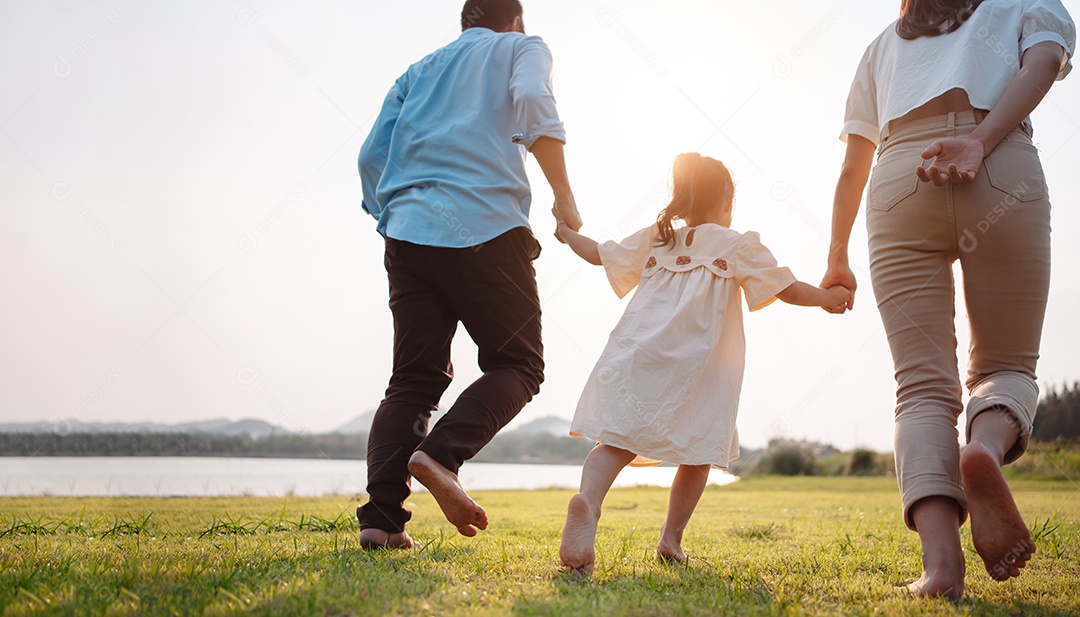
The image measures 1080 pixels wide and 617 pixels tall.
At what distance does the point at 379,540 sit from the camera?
2816mm

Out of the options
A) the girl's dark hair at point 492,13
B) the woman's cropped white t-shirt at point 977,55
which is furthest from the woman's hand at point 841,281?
the girl's dark hair at point 492,13

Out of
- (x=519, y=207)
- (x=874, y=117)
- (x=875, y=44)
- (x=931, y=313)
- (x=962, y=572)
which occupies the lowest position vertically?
(x=962, y=572)

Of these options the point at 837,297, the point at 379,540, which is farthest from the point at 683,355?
the point at 379,540

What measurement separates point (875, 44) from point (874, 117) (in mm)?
267

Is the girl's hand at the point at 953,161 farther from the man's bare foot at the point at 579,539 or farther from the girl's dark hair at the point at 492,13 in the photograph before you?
the girl's dark hair at the point at 492,13

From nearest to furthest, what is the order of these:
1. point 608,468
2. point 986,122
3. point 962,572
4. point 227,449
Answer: point 962,572 < point 986,122 < point 608,468 < point 227,449

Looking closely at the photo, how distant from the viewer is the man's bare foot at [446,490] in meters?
2.59

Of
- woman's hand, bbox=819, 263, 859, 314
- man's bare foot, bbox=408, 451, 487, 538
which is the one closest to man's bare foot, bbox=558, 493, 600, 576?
man's bare foot, bbox=408, 451, 487, 538

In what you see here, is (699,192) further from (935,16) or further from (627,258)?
(935,16)

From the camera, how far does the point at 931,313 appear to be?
2373mm

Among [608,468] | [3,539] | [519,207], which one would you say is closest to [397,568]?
[608,468]

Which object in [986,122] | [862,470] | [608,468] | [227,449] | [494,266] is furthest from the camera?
[862,470]

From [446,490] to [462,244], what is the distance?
0.93 metres

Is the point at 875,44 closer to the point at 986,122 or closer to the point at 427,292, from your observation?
the point at 986,122
